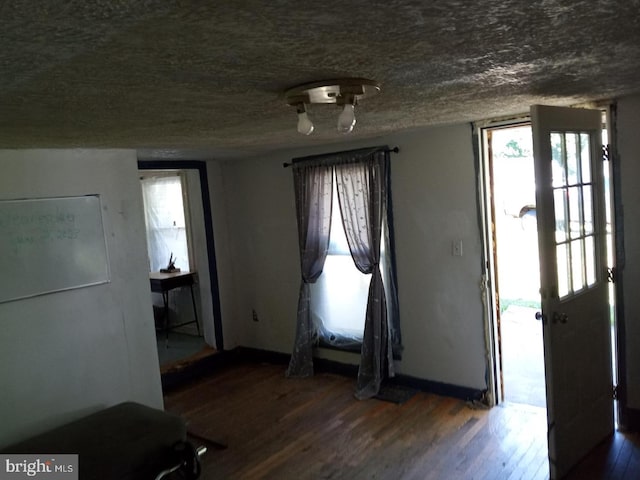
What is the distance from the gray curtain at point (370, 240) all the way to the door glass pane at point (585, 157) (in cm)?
142

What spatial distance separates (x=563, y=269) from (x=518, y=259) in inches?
136

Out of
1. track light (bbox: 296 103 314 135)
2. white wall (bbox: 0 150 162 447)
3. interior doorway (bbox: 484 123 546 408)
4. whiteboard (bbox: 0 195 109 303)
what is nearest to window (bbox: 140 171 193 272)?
white wall (bbox: 0 150 162 447)

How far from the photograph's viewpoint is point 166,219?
5.78 m

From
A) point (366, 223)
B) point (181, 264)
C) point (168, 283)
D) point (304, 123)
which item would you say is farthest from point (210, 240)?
point (304, 123)

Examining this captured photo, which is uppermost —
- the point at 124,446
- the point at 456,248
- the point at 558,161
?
the point at 558,161

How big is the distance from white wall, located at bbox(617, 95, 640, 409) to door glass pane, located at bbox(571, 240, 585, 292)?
14.9 inches

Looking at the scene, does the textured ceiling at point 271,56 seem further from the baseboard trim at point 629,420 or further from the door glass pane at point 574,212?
the baseboard trim at point 629,420

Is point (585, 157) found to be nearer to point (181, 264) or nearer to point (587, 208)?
point (587, 208)

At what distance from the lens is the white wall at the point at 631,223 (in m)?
2.87

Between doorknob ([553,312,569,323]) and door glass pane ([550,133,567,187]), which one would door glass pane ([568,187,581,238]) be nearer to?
door glass pane ([550,133,567,187])

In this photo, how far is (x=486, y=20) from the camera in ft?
3.87

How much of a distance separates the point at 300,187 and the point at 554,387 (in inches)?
99.9

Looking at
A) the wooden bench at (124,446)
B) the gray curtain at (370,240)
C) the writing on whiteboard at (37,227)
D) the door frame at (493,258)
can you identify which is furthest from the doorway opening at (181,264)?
the door frame at (493,258)

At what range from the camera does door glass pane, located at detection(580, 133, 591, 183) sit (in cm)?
280
